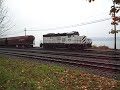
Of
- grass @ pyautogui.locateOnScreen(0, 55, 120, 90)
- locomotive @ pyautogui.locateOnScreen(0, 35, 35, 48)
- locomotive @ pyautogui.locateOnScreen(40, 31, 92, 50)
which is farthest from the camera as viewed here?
locomotive @ pyautogui.locateOnScreen(0, 35, 35, 48)

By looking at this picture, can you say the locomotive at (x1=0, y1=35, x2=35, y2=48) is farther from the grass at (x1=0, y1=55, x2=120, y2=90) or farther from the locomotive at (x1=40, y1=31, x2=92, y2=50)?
the grass at (x1=0, y1=55, x2=120, y2=90)

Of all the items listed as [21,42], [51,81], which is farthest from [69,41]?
[51,81]

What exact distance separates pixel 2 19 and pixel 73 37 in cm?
1639

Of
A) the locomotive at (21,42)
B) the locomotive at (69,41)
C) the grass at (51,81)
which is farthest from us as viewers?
the locomotive at (21,42)

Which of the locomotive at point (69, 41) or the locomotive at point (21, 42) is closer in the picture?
the locomotive at point (69, 41)

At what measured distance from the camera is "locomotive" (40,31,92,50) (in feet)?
113

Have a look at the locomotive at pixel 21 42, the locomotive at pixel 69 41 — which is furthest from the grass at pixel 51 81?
the locomotive at pixel 21 42

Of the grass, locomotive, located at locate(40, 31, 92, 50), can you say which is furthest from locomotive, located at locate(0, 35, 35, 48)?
the grass

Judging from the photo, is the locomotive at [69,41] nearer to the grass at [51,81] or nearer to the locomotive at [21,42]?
the locomotive at [21,42]

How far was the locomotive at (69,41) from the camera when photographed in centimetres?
3447

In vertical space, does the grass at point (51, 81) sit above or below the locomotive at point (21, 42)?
below

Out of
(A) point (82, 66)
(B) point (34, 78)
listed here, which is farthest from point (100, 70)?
(B) point (34, 78)

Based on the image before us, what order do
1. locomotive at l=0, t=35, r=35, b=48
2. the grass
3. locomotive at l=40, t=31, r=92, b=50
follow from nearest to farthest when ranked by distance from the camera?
the grass
locomotive at l=40, t=31, r=92, b=50
locomotive at l=0, t=35, r=35, b=48

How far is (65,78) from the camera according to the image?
484 inches
